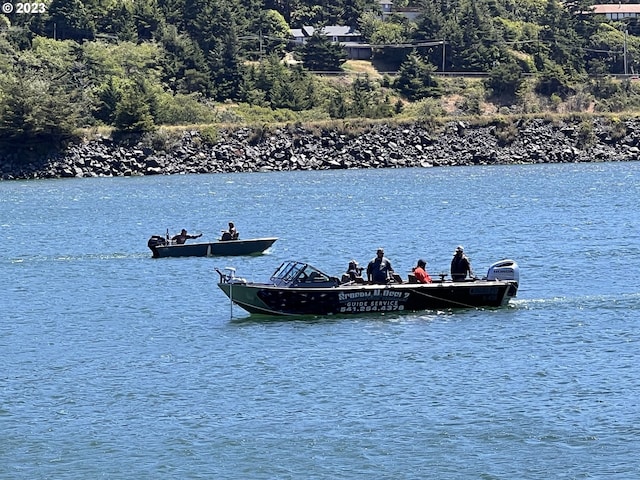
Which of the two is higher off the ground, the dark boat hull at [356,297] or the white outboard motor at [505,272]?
the white outboard motor at [505,272]

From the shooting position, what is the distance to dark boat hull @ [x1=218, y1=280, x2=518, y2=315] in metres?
40.5

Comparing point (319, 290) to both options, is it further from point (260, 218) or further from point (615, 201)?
point (615, 201)

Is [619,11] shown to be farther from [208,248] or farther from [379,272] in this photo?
[379,272]

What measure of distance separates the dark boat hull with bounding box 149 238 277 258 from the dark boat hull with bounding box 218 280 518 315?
18.8 m

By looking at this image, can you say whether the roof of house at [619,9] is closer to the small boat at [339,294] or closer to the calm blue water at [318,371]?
the calm blue water at [318,371]

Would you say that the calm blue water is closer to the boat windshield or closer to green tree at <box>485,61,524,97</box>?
the boat windshield

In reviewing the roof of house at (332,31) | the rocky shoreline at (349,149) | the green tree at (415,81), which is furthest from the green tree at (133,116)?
the roof of house at (332,31)

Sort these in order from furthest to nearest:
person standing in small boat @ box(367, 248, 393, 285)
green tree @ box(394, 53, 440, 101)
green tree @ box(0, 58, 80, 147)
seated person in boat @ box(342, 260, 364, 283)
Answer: green tree @ box(394, 53, 440, 101), green tree @ box(0, 58, 80, 147), seated person in boat @ box(342, 260, 364, 283), person standing in small boat @ box(367, 248, 393, 285)

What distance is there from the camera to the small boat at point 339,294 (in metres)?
40.5

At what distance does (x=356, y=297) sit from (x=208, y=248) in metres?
20.5

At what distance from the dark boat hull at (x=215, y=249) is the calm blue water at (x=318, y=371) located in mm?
721

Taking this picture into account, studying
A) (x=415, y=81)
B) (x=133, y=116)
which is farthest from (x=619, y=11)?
(x=133, y=116)

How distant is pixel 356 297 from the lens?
4066 centimetres

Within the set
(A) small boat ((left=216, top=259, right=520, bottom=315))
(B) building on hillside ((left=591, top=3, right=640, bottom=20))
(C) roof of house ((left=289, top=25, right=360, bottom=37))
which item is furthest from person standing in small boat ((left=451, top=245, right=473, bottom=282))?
(B) building on hillside ((left=591, top=3, right=640, bottom=20))
